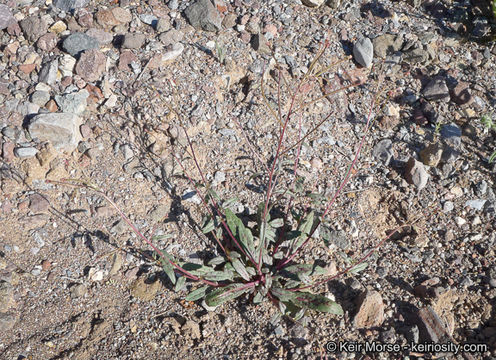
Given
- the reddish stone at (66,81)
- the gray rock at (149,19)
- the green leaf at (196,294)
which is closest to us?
the green leaf at (196,294)

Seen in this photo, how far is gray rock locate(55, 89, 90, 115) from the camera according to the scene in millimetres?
3107

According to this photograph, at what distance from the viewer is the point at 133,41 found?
134 inches

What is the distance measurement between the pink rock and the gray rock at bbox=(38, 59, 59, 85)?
0.16m

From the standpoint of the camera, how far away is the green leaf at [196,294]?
8.71 feet

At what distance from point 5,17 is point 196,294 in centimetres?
261

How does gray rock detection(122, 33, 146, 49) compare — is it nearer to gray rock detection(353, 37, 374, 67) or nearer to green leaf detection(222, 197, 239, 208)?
green leaf detection(222, 197, 239, 208)

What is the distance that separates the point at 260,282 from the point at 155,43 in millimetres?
2079

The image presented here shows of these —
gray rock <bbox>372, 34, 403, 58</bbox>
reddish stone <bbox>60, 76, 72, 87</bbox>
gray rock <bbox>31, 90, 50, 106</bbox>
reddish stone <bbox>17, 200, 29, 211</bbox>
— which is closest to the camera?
reddish stone <bbox>17, 200, 29, 211</bbox>

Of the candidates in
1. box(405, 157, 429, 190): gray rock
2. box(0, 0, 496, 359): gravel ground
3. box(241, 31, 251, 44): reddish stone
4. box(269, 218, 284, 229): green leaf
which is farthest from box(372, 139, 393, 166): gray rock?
box(241, 31, 251, 44): reddish stone

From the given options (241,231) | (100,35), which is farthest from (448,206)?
(100,35)

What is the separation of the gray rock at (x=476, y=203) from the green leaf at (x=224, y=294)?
1878mm

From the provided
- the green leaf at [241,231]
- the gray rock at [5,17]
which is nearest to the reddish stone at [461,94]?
the green leaf at [241,231]

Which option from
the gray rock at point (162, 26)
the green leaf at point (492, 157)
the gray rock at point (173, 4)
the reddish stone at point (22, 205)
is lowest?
the reddish stone at point (22, 205)

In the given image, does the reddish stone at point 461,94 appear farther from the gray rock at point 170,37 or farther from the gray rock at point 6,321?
the gray rock at point 6,321
